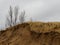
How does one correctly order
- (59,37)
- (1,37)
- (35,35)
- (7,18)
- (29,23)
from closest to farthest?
(59,37) → (35,35) → (29,23) → (1,37) → (7,18)

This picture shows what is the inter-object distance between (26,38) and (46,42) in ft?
5.95

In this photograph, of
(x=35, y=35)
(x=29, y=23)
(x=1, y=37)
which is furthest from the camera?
(x=1, y=37)

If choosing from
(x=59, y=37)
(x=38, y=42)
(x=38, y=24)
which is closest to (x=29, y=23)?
(x=38, y=24)

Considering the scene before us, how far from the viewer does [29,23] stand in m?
14.9

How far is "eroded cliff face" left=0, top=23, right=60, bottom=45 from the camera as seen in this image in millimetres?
12898

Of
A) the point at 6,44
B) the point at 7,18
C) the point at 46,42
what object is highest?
the point at 46,42

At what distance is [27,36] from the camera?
14.2 m

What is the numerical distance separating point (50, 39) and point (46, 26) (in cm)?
137

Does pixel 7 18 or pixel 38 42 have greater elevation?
pixel 38 42

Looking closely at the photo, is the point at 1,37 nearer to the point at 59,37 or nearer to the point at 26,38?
the point at 26,38

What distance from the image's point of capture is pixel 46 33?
1325 centimetres

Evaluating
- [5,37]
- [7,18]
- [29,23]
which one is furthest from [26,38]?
[7,18]

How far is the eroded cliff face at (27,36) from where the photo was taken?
12.9 metres

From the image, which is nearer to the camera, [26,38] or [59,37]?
[59,37]
